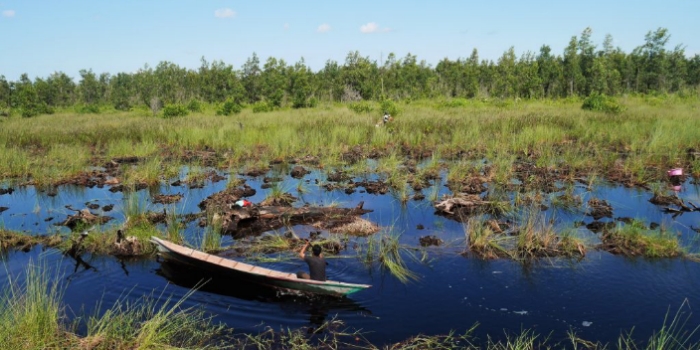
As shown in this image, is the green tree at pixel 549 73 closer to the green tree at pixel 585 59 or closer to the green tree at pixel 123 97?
the green tree at pixel 585 59

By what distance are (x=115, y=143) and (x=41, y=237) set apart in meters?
10.5

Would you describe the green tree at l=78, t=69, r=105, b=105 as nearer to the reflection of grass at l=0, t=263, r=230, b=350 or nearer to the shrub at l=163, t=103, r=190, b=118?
the shrub at l=163, t=103, r=190, b=118

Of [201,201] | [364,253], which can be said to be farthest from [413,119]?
[364,253]

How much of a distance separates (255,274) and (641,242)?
6328mm

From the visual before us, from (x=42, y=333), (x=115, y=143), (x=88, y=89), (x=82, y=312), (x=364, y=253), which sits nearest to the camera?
(x=42, y=333)

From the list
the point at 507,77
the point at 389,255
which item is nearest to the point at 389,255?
the point at 389,255

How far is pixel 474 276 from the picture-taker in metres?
7.66

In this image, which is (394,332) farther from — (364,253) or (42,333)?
(42,333)

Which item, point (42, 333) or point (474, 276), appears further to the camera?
point (474, 276)

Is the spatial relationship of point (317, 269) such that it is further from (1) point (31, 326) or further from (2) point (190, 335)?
(1) point (31, 326)

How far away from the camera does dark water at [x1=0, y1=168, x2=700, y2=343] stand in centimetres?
631

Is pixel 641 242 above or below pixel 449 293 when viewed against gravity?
above

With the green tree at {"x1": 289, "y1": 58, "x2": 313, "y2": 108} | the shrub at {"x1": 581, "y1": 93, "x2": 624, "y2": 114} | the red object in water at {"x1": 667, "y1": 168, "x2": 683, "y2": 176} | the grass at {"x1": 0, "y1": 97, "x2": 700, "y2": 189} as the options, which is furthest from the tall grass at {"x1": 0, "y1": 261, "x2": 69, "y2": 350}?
the green tree at {"x1": 289, "y1": 58, "x2": 313, "y2": 108}

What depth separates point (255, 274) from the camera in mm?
6867
